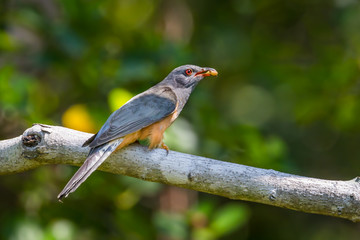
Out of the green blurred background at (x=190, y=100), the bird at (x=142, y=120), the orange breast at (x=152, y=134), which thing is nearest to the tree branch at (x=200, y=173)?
the bird at (x=142, y=120)

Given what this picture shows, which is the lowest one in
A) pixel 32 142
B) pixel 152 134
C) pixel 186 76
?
pixel 32 142

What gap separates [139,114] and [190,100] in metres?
1.58

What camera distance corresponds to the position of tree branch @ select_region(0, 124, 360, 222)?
118 inches

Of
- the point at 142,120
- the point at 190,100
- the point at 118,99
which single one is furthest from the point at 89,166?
the point at 190,100

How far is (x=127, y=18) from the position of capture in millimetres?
7531

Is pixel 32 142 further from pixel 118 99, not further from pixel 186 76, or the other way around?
pixel 186 76

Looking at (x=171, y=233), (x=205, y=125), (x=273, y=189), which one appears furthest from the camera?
(x=205, y=125)

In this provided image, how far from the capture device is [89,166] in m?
3.37

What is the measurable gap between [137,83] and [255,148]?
162cm

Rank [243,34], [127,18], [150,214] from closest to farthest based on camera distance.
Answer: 1. [150,214]
2. [243,34]
3. [127,18]

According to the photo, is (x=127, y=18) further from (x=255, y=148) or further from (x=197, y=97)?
(x=255, y=148)

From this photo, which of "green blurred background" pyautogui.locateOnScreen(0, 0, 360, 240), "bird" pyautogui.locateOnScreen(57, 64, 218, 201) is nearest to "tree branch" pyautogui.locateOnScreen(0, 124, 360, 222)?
"bird" pyautogui.locateOnScreen(57, 64, 218, 201)

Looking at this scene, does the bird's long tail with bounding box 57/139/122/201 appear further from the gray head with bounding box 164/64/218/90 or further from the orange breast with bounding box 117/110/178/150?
the gray head with bounding box 164/64/218/90

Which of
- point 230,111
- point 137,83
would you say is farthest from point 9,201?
point 230,111
